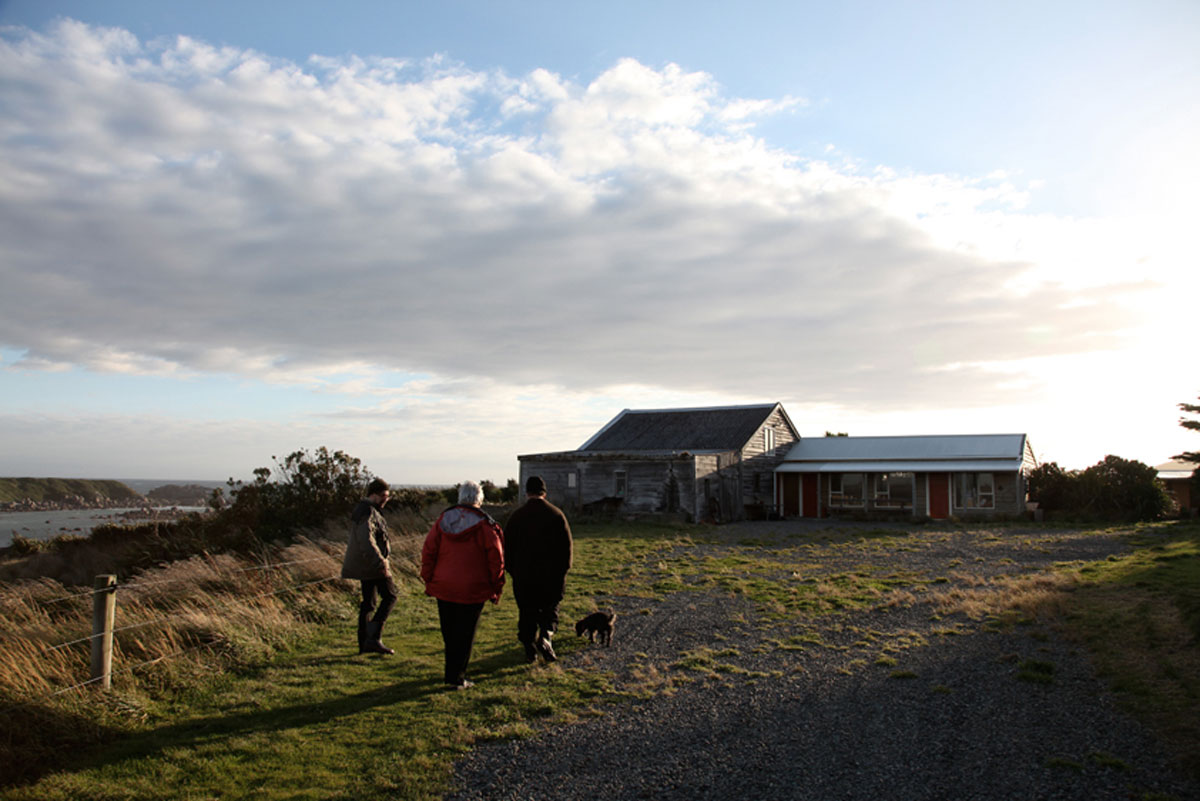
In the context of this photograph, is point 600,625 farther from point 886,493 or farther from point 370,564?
point 886,493

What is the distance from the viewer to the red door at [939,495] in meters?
29.9

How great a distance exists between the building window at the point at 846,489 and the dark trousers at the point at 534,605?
26.7 metres

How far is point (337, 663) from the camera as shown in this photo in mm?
7605

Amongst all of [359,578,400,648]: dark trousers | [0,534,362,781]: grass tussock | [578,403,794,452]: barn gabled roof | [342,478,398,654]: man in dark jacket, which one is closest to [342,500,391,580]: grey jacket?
[342,478,398,654]: man in dark jacket

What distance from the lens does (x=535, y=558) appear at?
7.37 meters

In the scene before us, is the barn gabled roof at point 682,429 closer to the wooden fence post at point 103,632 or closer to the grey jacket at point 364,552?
the grey jacket at point 364,552

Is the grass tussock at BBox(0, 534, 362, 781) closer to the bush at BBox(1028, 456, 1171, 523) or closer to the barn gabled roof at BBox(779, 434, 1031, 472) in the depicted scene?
the barn gabled roof at BBox(779, 434, 1031, 472)

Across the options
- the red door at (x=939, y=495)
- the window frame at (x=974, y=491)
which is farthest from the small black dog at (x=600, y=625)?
the window frame at (x=974, y=491)

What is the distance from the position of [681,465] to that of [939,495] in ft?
38.0

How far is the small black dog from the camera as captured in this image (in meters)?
8.16

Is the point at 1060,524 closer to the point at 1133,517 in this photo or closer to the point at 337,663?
the point at 1133,517

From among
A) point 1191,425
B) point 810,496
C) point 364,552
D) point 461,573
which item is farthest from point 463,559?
point 810,496

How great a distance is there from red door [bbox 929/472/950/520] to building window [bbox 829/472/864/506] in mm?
2795

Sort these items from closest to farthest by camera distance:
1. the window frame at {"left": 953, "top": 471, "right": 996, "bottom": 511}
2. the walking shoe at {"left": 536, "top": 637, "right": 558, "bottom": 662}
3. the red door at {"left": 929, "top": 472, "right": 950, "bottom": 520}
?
the walking shoe at {"left": 536, "top": 637, "right": 558, "bottom": 662} < the window frame at {"left": 953, "top": 471, "right": 996, "bottom": 511} < the red door at {"left": 929, "top": 472, "right": 950, "bottom": 520}
